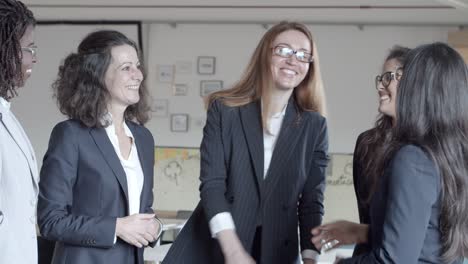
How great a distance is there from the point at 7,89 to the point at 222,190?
940mm

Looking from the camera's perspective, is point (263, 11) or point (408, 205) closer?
point (408, 205)

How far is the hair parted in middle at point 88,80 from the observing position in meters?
3.21

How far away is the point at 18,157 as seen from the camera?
7.68ft

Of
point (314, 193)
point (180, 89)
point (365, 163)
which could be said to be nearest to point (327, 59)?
point (180, 89)

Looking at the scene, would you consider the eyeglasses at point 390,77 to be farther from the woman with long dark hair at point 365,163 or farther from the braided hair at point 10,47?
the braided hair at point 10,47

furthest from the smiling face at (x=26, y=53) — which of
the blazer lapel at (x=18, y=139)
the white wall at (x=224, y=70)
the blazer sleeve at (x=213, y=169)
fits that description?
the white wall at (x=224, y=70)

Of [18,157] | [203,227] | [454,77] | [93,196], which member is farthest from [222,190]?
[454,77]

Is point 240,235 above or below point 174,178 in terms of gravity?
above

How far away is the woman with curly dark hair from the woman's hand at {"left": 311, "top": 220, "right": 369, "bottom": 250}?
0.68 metres

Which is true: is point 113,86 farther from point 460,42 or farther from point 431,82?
point 460,42

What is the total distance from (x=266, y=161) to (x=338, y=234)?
15.7 inches

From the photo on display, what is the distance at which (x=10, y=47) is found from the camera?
2361mm

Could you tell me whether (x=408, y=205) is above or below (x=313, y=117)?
below

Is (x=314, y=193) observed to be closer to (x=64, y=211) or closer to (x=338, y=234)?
(x=338, y=234)
